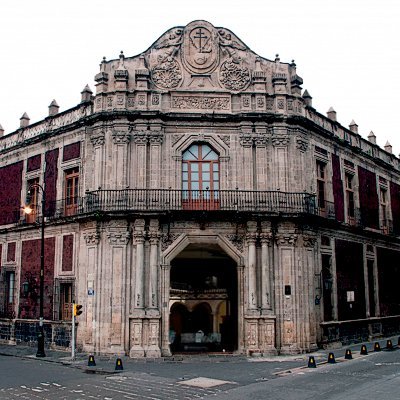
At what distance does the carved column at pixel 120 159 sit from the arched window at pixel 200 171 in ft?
8.54

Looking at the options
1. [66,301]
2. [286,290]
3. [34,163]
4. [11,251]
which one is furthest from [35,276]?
[286,290]

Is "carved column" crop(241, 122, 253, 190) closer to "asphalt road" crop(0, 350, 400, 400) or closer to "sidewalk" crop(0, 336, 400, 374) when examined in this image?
"sidewalk" crop(0, 336, 400, 374)

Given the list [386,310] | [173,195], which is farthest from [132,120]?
[386,310]

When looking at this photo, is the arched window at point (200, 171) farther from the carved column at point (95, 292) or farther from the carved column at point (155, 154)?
the carved column at point (95, 292)

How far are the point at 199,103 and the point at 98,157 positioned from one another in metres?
5.17

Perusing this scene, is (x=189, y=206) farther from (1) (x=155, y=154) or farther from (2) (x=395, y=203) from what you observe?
(2) (x=395, y=203)

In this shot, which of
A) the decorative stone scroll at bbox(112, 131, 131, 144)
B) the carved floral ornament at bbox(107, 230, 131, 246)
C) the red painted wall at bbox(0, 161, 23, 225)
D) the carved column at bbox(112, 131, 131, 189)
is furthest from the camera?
the red painted wall at bbox(0, 161, 23, 225)

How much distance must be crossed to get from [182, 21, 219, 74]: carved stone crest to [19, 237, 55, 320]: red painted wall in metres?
10.7

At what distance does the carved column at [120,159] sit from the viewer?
916 inches

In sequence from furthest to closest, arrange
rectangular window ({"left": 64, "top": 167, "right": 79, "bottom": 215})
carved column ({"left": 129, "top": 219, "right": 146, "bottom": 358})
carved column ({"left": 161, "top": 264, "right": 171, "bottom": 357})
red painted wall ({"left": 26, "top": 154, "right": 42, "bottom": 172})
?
red painted wall ({"left": 26, "top": 154, "right": 42, "bottom": 172}), rectangular window ({"left": 64, "top": 167, "right": 79, "bottom": 215}), carved column ({"left": 161, "top": 264, "right": 171, "bottom": 357}), carved column ({"left": 129, "top": 219, "right": 146, "bottom": 358})

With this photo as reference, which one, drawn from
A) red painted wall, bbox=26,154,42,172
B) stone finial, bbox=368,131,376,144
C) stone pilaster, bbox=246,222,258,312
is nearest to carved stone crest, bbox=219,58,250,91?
stone pilaster, bbox=246,222,258,312

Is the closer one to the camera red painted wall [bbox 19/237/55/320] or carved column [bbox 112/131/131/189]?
carved column [bbox 112/131/131/189]

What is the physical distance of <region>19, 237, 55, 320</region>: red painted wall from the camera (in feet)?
83.8

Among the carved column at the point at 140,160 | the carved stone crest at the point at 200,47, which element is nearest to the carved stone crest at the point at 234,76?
the carved stone crest at the point at 200,47
